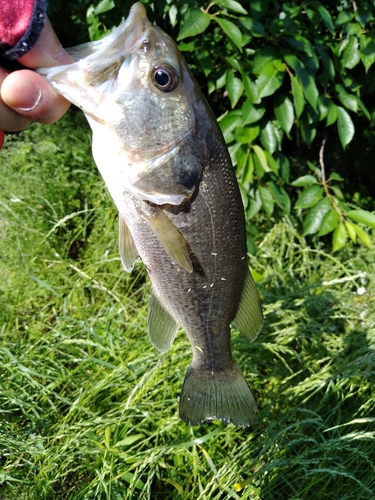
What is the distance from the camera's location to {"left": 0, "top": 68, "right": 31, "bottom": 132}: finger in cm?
127

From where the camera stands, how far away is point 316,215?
3277mm

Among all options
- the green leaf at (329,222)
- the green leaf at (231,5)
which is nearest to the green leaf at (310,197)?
the green leaf at (329,222)

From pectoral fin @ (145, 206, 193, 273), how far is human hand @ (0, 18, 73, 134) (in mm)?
375

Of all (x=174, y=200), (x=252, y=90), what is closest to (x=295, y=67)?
(x=252, y=90)

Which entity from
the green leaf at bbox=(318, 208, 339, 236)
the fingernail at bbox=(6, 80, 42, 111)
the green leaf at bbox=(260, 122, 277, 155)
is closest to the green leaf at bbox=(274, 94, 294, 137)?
the green leaf at bbox=(260, 122, 277, 155)

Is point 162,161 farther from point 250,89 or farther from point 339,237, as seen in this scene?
point 339,237

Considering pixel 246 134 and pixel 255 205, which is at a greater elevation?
pixel 246 134

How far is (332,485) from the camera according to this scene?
2.48m

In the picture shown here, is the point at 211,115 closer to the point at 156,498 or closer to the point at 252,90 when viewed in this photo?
the point at 252,90

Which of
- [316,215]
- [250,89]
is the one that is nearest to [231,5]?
[250,89]

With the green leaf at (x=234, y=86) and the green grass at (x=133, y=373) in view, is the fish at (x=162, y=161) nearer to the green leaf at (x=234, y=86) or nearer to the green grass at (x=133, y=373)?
the green grass at (x=133, y=373)

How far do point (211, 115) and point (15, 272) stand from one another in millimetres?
2119

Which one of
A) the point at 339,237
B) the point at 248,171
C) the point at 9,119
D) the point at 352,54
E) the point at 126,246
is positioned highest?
the point at 9,119

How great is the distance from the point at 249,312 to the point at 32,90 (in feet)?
3.07
